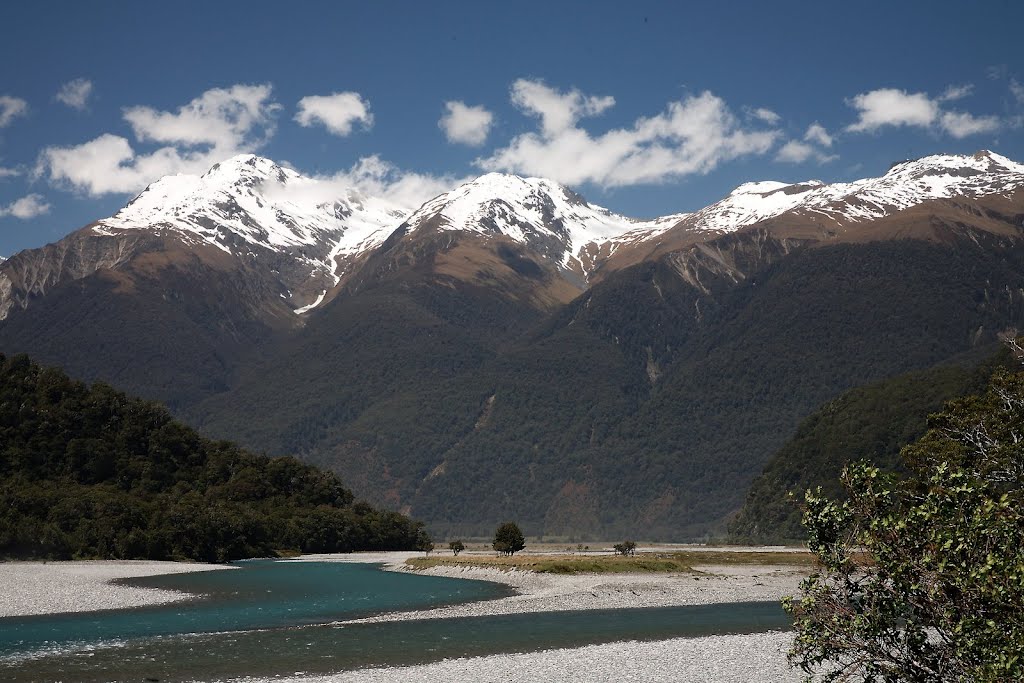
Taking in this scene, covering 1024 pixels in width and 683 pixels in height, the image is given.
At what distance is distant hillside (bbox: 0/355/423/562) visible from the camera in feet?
429

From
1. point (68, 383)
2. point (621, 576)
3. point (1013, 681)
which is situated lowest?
point (621, 576)

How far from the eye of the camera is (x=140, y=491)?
15575cm

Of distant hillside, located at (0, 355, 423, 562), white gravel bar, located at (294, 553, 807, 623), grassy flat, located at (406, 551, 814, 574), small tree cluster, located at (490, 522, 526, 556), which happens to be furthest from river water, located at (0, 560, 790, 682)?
small tree cluster, located at (490, 522, 526, 556)

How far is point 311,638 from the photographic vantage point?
189 ft

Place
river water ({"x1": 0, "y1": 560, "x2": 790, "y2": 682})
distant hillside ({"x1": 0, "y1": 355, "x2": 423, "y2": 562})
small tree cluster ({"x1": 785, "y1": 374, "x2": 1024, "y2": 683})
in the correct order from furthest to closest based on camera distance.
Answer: distant hillside ({"x1": 0, "y1": 355, "x2": 423, "y2": 562}) < river water ({"x1": 0, "y1": 560, "x2": 790, "y2": 682}) < small tree cluster ({"x1": 785, "y1": 374, "x2": 1024, "y2": 683})

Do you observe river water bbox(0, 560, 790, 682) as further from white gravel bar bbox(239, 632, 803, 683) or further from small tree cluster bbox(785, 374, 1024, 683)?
small tree cluster bbox(785, 374, 1024, 683)

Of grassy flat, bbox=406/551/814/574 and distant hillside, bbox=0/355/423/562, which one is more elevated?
distant hillside, bbox=0/355/423/562

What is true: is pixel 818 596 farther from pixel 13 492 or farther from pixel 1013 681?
pixel 13 492

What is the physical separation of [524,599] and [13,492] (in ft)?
263

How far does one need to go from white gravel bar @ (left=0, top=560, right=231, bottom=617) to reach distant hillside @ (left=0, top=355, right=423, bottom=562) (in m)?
13.5

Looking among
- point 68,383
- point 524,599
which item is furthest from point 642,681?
point 68,383

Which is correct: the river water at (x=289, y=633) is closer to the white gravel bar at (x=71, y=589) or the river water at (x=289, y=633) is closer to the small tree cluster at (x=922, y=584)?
the white gravel bar at (x=71, y=589)

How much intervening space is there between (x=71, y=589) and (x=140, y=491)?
73898mm

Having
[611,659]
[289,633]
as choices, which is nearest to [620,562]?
[289,633]
